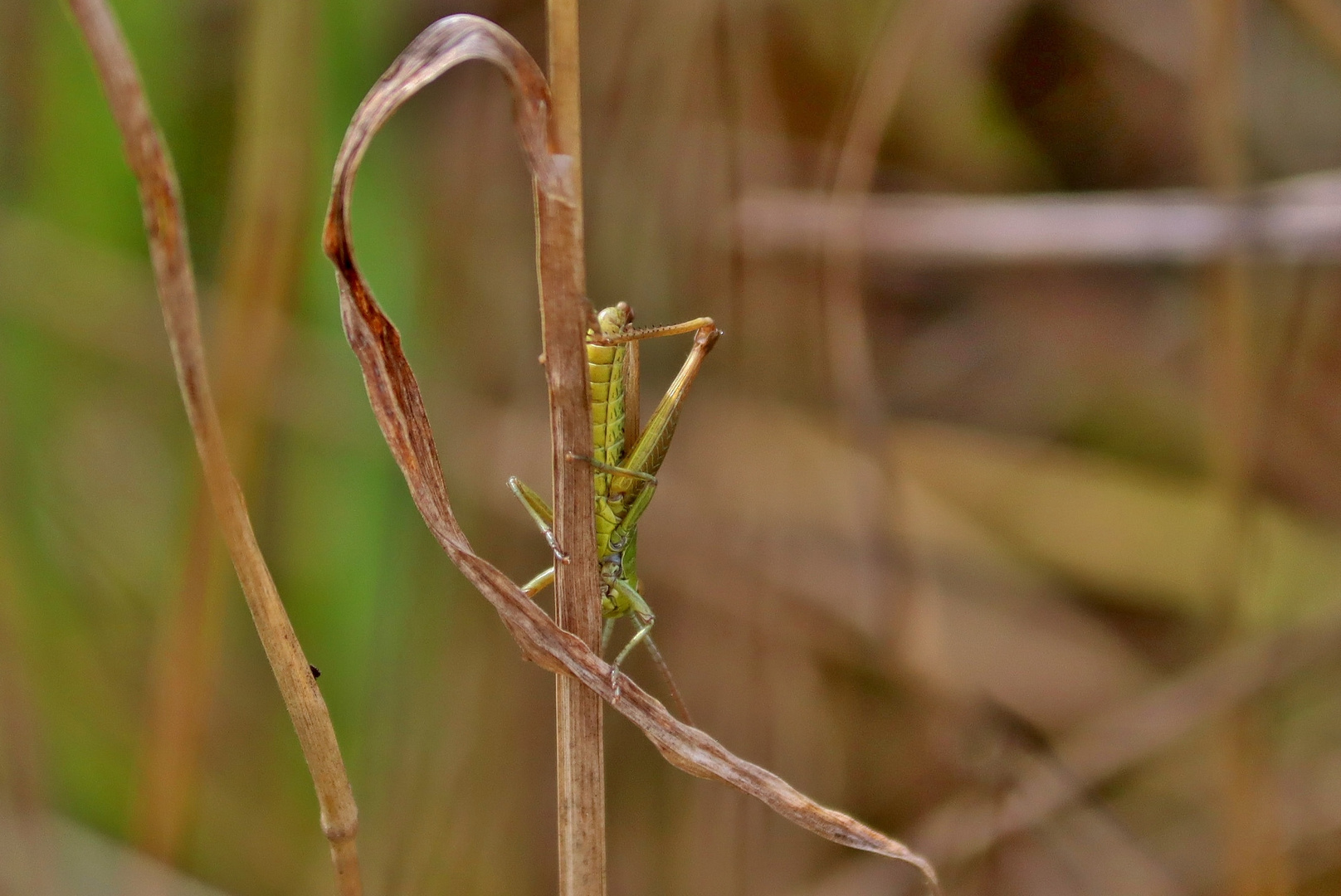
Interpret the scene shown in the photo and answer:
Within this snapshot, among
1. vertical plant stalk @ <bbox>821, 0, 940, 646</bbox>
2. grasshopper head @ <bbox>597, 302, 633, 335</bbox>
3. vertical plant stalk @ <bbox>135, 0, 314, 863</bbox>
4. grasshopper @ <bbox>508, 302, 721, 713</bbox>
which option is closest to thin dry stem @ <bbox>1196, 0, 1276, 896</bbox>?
vertical plant stalk @ <bbox>821, 0, 940, 646</bbox>

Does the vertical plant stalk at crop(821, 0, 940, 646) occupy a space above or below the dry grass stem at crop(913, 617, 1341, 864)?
above

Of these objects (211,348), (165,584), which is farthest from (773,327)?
(165,584)

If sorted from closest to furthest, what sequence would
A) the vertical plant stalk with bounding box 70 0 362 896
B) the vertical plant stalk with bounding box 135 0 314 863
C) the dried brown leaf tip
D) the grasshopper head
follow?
the vertical plant stalk with bounding box 70 0 362 896, the dried brown leaf tip, the grasshopper head, the vertical plant stalk with bounding box 135 0 314 863

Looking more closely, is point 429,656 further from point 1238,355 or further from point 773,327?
point 1238,355

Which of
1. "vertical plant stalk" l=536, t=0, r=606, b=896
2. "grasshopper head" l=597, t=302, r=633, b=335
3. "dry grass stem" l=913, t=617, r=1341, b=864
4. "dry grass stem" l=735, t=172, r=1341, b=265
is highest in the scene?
"dry grass stem" l=735, t=172, r=1341, b=265

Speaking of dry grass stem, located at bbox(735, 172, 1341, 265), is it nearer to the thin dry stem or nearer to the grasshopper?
the thin dry stem

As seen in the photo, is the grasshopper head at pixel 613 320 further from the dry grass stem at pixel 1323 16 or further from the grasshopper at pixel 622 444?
the dry grass stem at pixel 1323 16

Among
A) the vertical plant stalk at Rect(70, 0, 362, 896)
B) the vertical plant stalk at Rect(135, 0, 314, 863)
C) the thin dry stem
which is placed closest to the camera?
the vertical plant stalk at Rect(70, 0, 362, 896)
